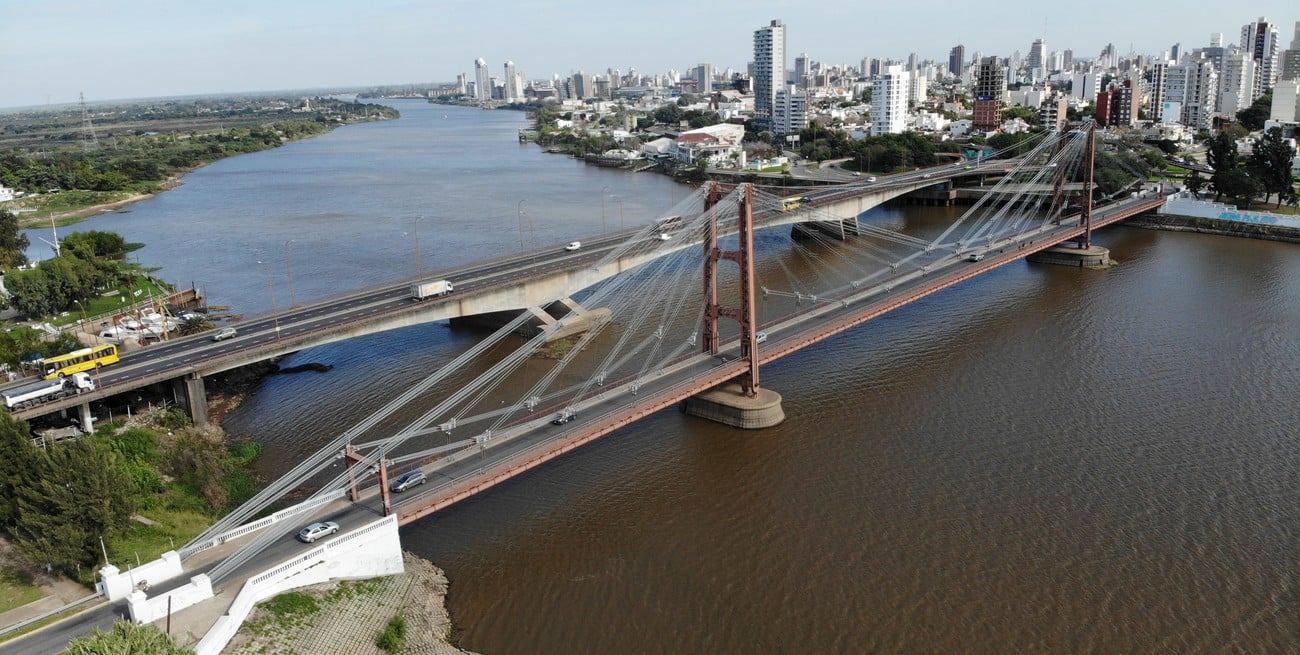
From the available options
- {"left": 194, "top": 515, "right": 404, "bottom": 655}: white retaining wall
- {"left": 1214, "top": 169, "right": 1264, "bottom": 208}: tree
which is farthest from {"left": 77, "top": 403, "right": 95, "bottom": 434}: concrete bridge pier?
{"left": 1214, "top": 169, "right": 1264, "bottom": 208}: tree

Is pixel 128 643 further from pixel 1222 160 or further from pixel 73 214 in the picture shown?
pixel 73 214

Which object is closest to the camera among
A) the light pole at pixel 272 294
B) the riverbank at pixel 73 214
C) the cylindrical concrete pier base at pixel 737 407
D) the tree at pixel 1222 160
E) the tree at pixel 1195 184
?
the cylindrical concrete pier base at pixel 737 407

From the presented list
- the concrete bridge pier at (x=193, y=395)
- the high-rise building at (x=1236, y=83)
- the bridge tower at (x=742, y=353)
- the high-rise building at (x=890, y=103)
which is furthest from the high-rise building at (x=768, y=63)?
the concrete bridge pier at (x=193, y=395)

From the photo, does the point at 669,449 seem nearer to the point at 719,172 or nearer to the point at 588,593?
the point at 588,593

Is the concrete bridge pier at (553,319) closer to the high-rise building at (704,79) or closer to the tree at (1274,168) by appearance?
the tree at (1274,168)

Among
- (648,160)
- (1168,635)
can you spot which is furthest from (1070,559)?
(648,160)

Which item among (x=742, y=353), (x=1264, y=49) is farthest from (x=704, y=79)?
(x=742, y=353)
